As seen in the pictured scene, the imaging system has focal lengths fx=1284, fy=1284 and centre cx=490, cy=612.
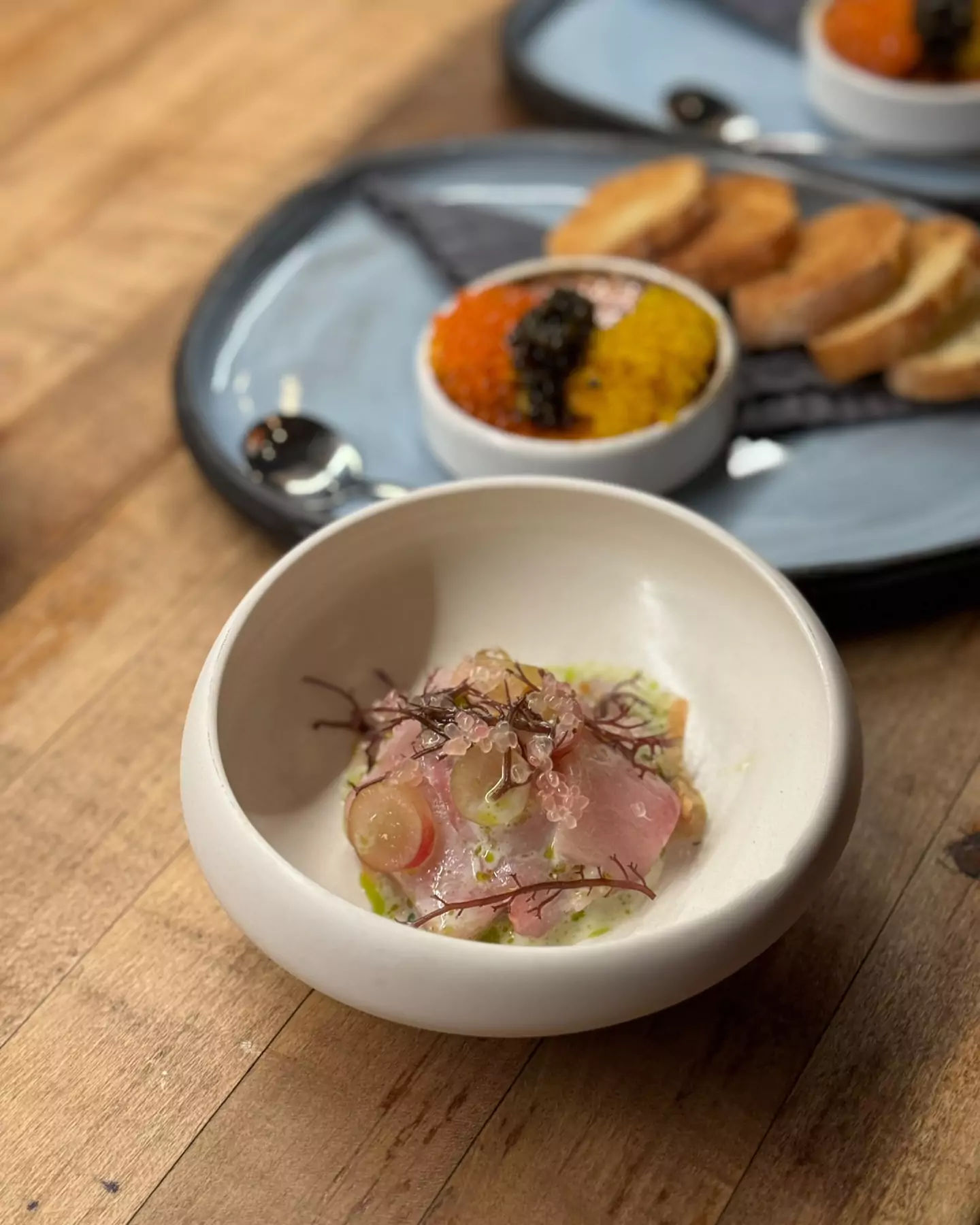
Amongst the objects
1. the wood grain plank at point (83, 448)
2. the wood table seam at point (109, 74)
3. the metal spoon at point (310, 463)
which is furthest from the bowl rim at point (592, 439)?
the wood table seam at point (109, 74)

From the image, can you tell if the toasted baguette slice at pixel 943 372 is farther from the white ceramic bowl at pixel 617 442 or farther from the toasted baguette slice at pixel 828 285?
the white ceramic bowl at pixel 617 442

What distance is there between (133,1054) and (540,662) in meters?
0.49

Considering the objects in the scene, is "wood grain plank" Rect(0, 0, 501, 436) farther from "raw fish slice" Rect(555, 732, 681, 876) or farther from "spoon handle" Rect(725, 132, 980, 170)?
"raw fish slice" Rect(555, 732, 681, 876)

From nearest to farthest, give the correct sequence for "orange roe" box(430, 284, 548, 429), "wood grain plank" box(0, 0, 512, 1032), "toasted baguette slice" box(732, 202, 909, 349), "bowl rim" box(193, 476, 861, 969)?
"bowl rim" box(193, 476, 861, 969) → "wood grain plank" box(0, 0, 512, 1032) → "orange roe" box(430, 284, 548, 429) → "toasted baguette slice" box(732, 202, 909, 349)

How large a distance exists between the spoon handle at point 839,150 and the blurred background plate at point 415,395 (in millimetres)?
64

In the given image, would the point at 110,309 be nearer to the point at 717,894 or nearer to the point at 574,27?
the point at 574,27

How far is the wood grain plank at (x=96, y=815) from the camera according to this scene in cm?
108

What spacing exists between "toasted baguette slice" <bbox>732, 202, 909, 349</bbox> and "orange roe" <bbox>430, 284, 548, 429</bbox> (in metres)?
0.29

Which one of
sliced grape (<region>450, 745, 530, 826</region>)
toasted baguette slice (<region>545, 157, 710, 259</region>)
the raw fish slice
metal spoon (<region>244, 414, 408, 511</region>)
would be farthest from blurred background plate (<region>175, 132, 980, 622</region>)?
sliced grape (<region>450, 745, 530, 826</region>)

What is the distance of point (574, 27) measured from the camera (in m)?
2.14

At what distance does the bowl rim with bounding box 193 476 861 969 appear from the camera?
31.5 inches

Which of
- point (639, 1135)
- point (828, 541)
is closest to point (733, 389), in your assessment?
point (828, 541)

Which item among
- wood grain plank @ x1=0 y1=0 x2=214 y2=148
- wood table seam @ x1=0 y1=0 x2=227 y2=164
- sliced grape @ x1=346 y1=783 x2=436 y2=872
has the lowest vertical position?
sliced grape @ x1=346 y1=783 x2=436 y2=872

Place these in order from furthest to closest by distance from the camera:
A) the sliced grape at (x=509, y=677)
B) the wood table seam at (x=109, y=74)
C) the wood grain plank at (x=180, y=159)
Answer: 1. the wood table seam at (x=109, y=74)
2. the wood grain plank at (x=180, y=159)
3. the sliced grape at (x=509, y=677)
